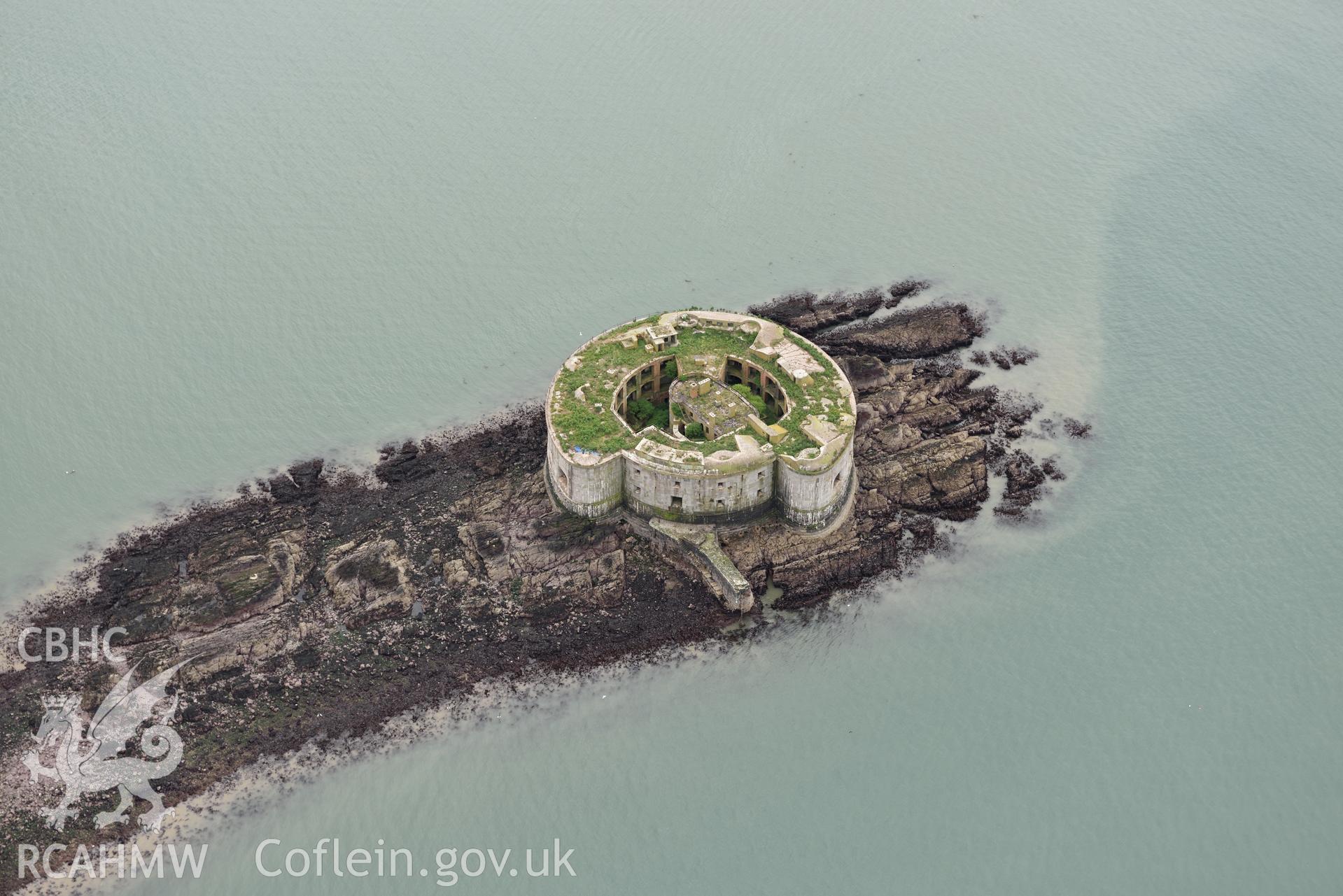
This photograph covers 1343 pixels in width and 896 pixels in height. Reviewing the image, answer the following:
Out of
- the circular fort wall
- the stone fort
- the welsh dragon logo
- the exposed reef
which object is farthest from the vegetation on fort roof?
the welsh dragon logo

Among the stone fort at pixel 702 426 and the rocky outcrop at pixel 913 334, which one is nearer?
the stone fort at pixel 702 426

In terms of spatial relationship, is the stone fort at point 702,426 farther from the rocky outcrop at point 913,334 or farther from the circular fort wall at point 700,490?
the rocky outcrop at point 913,334

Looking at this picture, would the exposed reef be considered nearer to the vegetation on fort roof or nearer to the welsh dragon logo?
the welsh dragon logo

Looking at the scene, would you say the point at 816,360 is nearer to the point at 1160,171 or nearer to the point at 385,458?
the point at 385,458

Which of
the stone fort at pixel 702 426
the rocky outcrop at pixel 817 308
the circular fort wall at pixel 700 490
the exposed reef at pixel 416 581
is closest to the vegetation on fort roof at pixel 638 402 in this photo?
the stone fort at pixel 702 426

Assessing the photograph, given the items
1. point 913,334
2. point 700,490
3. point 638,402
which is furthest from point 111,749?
point 913,334

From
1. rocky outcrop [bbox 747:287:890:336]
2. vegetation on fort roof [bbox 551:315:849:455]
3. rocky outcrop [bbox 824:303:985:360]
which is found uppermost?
vegetation on fort roof [bbox 551:315:849:455]
